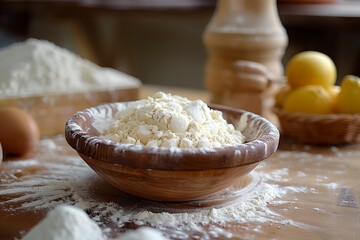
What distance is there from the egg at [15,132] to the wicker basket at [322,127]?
45 centimetres

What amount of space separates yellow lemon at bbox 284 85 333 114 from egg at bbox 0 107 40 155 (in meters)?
0.47

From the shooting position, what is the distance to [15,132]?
37.1 inches

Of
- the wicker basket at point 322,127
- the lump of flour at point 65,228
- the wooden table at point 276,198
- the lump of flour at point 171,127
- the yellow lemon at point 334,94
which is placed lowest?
the wooden table at point 276,198

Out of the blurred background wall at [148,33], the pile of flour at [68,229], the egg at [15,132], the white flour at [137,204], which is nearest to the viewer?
the pile of flour at [68,229]

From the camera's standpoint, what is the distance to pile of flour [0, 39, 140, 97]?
1092mm

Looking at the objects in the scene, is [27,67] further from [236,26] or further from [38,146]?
[236,26]

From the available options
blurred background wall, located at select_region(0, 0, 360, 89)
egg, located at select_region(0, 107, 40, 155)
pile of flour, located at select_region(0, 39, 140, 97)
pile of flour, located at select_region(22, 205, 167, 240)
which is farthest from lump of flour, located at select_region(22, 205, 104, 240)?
blurred background wall, located at select_region(0, 0, 360, 89)

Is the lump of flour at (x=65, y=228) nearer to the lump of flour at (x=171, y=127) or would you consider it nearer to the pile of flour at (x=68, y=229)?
the pile of flour at (x=68, y=229)

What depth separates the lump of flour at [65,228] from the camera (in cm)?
57

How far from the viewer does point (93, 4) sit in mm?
2201

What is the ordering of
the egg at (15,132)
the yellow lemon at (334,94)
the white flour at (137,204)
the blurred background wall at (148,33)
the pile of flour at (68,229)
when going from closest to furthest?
the pile of flour at (68,229) → the white flour at (137,204) → the egg at (15,132) → the yellow lemon at (334,94) → the blurred background wall at (148,33)

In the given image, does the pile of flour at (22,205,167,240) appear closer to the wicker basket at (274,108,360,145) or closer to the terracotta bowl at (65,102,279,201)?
the terracotta bowl at (65,102,279,201)

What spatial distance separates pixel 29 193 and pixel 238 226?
301 mm

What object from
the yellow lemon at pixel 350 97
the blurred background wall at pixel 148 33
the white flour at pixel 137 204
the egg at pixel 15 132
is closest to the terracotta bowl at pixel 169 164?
the white flour at pixel 137 204
